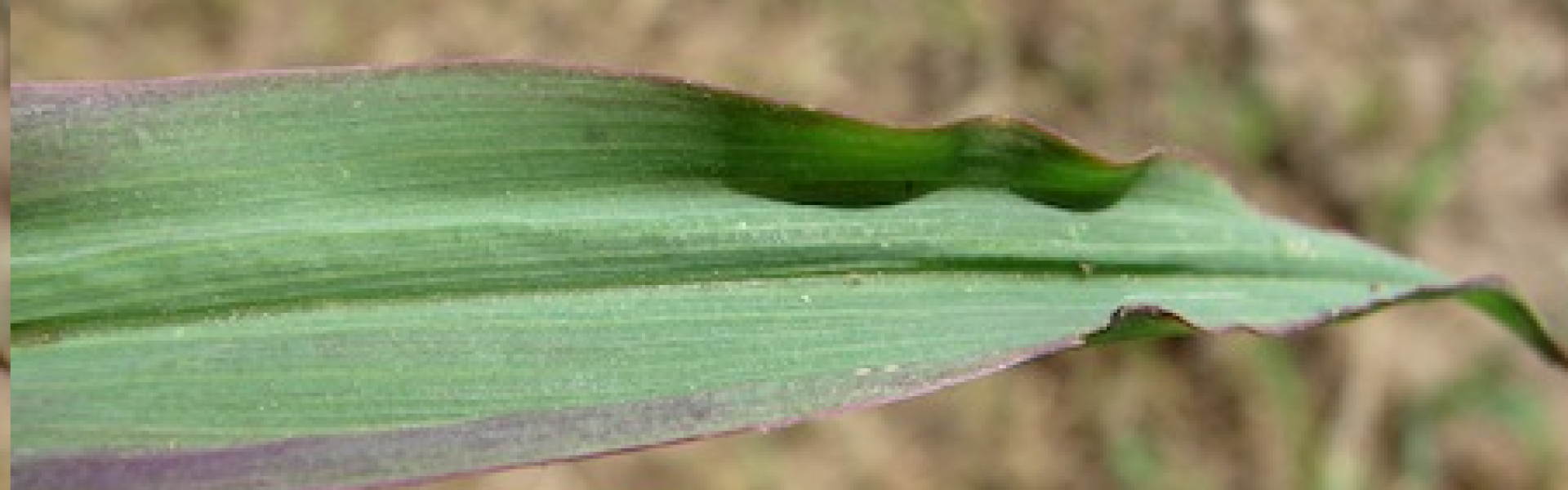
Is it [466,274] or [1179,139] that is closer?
[466,274]

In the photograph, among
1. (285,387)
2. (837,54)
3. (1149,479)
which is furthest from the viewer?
(837,54)

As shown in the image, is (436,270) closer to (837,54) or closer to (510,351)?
(510,351)

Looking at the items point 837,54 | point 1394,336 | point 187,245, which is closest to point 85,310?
point 187,245

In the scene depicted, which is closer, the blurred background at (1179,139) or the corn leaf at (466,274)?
the corn leaf at (466,274)

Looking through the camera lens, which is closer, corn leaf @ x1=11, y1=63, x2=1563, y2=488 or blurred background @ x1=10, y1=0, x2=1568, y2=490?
corn leaf @ x1=11, y1=63, x2=1563, y2=488
